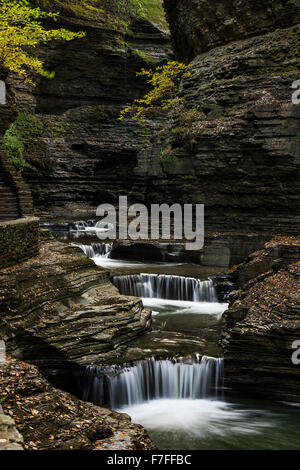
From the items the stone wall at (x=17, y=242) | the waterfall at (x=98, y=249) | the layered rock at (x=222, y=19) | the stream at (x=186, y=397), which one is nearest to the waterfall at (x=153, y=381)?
the stream at (x=186, y=397)

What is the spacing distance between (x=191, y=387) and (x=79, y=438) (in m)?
4.22

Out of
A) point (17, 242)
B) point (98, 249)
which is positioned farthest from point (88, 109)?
point (17, 242)

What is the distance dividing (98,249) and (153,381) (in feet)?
32.3

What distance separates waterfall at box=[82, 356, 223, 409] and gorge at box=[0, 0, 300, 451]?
30mm

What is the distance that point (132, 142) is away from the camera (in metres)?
29.3

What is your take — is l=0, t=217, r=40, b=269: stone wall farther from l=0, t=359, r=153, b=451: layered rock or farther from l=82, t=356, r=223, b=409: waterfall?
l=0, t=359, r=153, b=451: layered rock

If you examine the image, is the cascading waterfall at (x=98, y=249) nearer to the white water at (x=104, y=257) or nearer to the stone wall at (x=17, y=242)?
the white water at (x=104, y=257)

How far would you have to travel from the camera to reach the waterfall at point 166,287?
13.5 meters

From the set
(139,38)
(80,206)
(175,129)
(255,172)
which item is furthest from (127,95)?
(255,172)

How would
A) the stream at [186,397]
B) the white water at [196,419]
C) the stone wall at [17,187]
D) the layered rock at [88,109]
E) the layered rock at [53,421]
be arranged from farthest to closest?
1. the layered rock at [88,109]
2. the stone wall at [17,187]
3. the white water at [196,419]
4. the stream at [186,397]
5. the layered rock at [53,421]

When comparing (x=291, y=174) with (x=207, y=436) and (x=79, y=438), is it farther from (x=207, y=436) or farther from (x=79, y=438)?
(x=79, y=438)

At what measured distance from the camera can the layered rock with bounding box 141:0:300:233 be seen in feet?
53.8

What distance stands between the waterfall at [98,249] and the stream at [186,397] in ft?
22.7

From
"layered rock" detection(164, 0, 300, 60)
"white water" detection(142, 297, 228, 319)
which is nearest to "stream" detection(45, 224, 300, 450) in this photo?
"white water" detection(142, 297, 228, 319)
